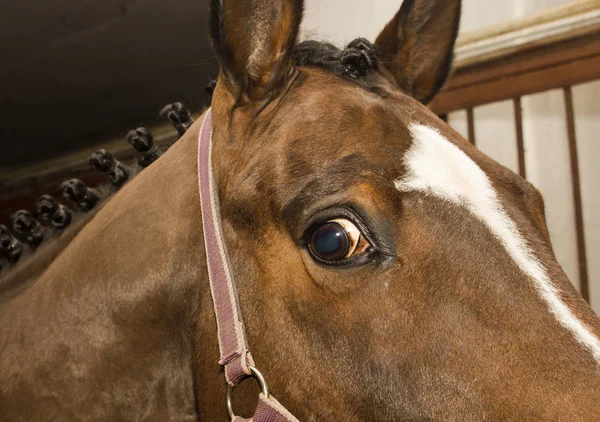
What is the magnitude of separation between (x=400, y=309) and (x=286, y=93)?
41 cm

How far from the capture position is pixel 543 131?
2.27 meters

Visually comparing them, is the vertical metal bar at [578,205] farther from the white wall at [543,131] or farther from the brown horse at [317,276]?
the brown horse at [317,276]

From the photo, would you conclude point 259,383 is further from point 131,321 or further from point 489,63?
point 489,63

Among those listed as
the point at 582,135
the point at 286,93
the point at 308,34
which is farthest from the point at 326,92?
the point at 582,135

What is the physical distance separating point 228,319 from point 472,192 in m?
0.40

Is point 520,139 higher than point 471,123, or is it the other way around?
point 471,123

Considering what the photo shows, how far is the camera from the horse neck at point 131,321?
94cm

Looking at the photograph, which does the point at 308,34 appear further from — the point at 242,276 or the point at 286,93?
the point at 242,276

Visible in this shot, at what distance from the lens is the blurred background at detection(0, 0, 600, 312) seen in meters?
2.06

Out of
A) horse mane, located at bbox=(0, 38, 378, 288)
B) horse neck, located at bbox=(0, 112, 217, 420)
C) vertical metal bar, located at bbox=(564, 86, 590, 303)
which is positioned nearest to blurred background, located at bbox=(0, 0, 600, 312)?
vertical metal bar, located at bbox=(564, 86, 590, 303)

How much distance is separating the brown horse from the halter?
15mm

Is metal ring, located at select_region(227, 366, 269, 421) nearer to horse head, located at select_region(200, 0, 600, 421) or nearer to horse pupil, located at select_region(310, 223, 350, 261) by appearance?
horse head, located at select_region(200, 0, 600, 421)

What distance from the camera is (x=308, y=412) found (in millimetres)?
807

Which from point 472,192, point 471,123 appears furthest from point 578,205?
point 472,192
